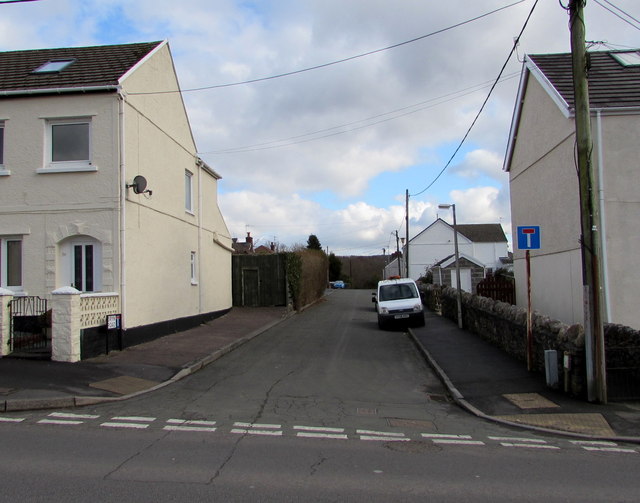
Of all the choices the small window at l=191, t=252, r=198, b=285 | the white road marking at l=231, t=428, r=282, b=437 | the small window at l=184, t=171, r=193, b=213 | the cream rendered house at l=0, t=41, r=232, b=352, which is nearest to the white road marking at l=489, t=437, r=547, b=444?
the white road marking at l=231, t=428, r=282, b=437

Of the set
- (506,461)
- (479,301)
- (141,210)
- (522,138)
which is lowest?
(506,461)

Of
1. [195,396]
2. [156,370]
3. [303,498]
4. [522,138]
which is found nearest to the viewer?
[303,498]

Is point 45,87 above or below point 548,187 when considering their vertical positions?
above

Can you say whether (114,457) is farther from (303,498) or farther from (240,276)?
(240,276)

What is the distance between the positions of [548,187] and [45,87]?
14.0 meters

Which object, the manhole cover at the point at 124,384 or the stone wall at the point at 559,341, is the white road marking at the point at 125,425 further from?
the stone wall at the point at 559,341

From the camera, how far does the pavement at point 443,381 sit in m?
7.91

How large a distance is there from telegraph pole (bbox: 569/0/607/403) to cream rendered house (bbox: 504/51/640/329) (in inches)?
41.3

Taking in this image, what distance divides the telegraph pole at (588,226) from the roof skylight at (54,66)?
42.3ft

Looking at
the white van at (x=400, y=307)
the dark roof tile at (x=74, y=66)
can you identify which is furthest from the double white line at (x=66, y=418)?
the white van at (x=400, y=307)

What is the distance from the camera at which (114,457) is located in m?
5.69

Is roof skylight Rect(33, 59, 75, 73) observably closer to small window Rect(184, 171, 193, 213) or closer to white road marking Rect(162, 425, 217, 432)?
small window Rect(184, 171, 193, 213)

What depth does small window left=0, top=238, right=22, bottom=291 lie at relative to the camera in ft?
44.6

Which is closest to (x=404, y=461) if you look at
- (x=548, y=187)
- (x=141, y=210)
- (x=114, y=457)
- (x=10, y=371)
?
(x=114, y=457)
